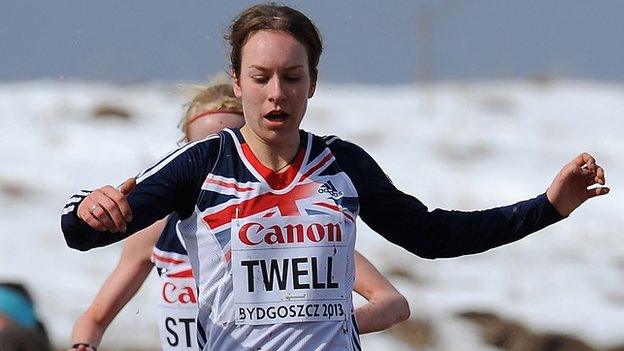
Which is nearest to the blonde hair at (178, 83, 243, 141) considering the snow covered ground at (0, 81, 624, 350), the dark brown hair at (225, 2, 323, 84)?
the dark brown hair at (225, 2, 323, 84)

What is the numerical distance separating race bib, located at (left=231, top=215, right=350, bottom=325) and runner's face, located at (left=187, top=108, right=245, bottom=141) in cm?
118

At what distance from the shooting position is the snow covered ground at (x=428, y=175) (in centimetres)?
1374

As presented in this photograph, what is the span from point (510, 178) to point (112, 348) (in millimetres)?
8259

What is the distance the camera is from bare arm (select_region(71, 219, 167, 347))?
5711 millimetres

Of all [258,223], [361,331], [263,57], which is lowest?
[361,331]

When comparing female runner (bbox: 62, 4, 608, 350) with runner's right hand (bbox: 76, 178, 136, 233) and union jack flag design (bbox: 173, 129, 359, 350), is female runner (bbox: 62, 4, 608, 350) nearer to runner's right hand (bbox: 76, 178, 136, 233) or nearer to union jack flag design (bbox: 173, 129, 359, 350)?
union jack flag design (bbox: 173, 129, 359, 350)

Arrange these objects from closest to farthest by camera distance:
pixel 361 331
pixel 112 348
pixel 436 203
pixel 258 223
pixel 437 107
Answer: pixel 258 223, pixel 361 331, pixel 112 348, pixel 436 203, pixel 437 107

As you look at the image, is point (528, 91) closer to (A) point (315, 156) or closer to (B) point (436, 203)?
(B) point (436, 203)

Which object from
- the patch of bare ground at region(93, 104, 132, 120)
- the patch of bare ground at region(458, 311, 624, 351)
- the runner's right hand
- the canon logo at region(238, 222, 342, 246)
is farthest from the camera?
the patch of bare ground at region(93, 104, 132, 120)

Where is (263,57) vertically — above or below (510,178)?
above

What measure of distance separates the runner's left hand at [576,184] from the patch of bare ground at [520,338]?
806 cm

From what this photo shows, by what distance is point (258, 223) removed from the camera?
15.2 ft

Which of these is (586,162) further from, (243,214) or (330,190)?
(243,214)

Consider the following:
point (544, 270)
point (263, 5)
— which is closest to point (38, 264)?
point (544, 270)
